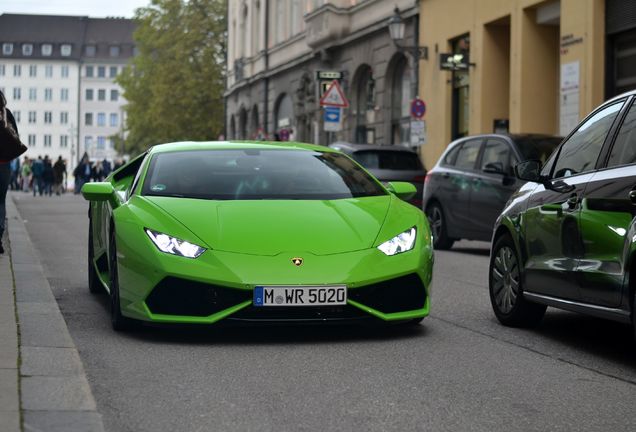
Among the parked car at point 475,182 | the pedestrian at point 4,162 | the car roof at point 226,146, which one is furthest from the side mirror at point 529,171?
the parked car at point 475,182

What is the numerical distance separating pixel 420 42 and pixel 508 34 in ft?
14.4

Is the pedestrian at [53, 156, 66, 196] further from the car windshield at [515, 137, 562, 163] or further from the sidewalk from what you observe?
the sidewalk

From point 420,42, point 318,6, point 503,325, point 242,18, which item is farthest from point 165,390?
point 242,18

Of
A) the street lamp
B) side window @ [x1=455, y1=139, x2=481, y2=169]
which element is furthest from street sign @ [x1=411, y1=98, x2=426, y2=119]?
side window @ [x1=455, y1=139, x2=481, y2=169]

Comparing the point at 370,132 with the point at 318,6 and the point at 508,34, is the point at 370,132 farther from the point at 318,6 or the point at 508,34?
the point at 508,34

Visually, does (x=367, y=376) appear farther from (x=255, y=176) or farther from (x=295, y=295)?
(x=255, y=176)

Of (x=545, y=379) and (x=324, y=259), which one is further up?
(x=324, y=259)

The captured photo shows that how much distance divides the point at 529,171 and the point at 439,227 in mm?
10166

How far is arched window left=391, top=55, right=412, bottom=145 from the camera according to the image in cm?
3541

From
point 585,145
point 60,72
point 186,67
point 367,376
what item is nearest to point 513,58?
point 585,145

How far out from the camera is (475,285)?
1194cm

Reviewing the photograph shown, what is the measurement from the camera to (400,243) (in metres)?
7.72

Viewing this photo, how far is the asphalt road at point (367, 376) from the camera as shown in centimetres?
530

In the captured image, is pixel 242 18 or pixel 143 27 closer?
pixel 242 18
